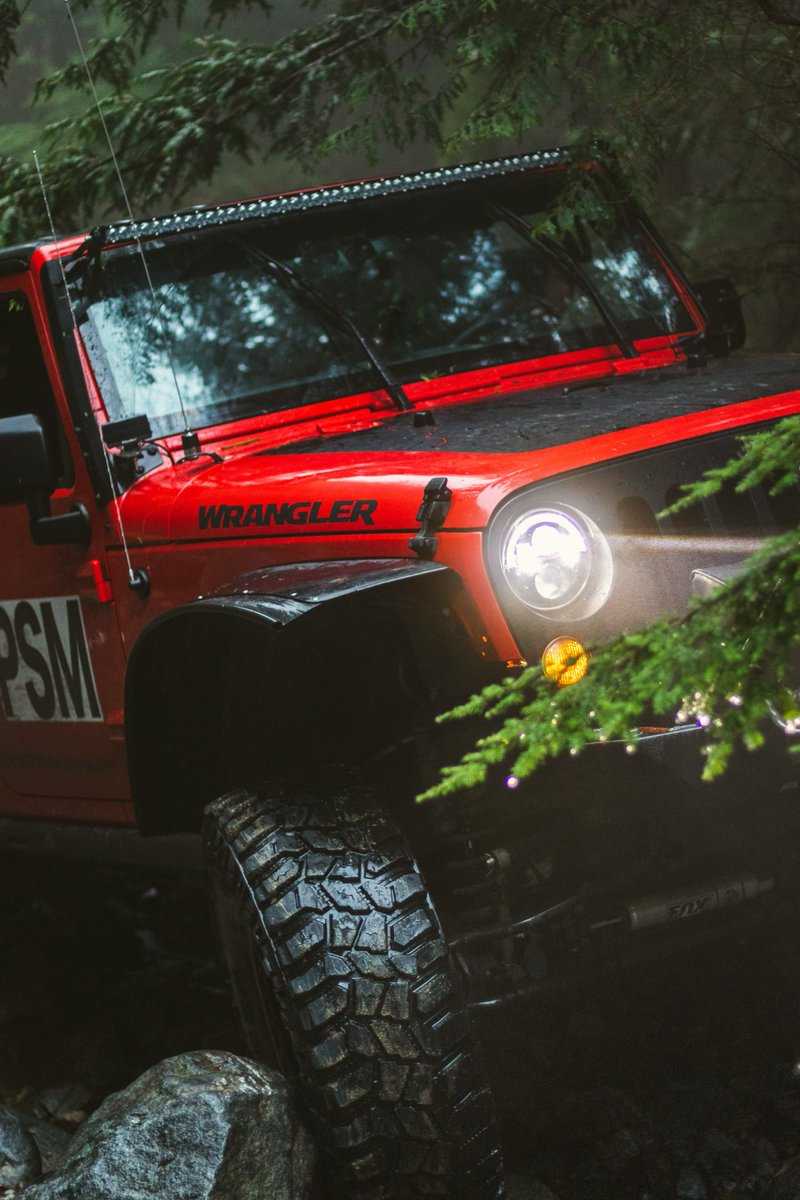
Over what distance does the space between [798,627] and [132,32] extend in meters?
5.25

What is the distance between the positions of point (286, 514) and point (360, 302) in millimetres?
1115

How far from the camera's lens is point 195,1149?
8.87 feet

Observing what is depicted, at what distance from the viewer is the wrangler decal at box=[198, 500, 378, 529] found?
3.01 metres

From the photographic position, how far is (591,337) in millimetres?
4293

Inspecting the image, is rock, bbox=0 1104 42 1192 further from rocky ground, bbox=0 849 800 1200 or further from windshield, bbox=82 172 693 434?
windshield, bbox=82 172 693 434

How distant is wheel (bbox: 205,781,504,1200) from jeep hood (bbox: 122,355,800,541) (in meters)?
0.69

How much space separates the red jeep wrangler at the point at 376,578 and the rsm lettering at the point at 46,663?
0.01 meters

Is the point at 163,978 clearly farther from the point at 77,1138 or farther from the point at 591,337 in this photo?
the point at 591,337

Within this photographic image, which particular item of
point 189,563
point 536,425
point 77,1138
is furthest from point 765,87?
point 77,1138

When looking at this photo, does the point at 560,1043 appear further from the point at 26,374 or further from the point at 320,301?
the point at 26,374

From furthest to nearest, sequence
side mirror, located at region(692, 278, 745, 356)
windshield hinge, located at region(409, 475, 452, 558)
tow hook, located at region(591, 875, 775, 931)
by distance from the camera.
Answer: side mirror, located at region(692, 278, 745, 356) < tow hook, located at region(591, 875, 775, 931) < windshield hinge, located at region(409, 475, 452, 558)

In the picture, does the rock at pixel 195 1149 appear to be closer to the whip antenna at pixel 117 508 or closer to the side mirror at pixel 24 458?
the whip antenna at pixel 117 508

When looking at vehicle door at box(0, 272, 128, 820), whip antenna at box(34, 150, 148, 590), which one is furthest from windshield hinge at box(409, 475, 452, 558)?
vehicle door at box(0, 272, 128, 820)

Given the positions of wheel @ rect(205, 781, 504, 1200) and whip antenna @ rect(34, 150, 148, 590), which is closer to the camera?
wheel @ rect(205, 781, 504, 1200)
